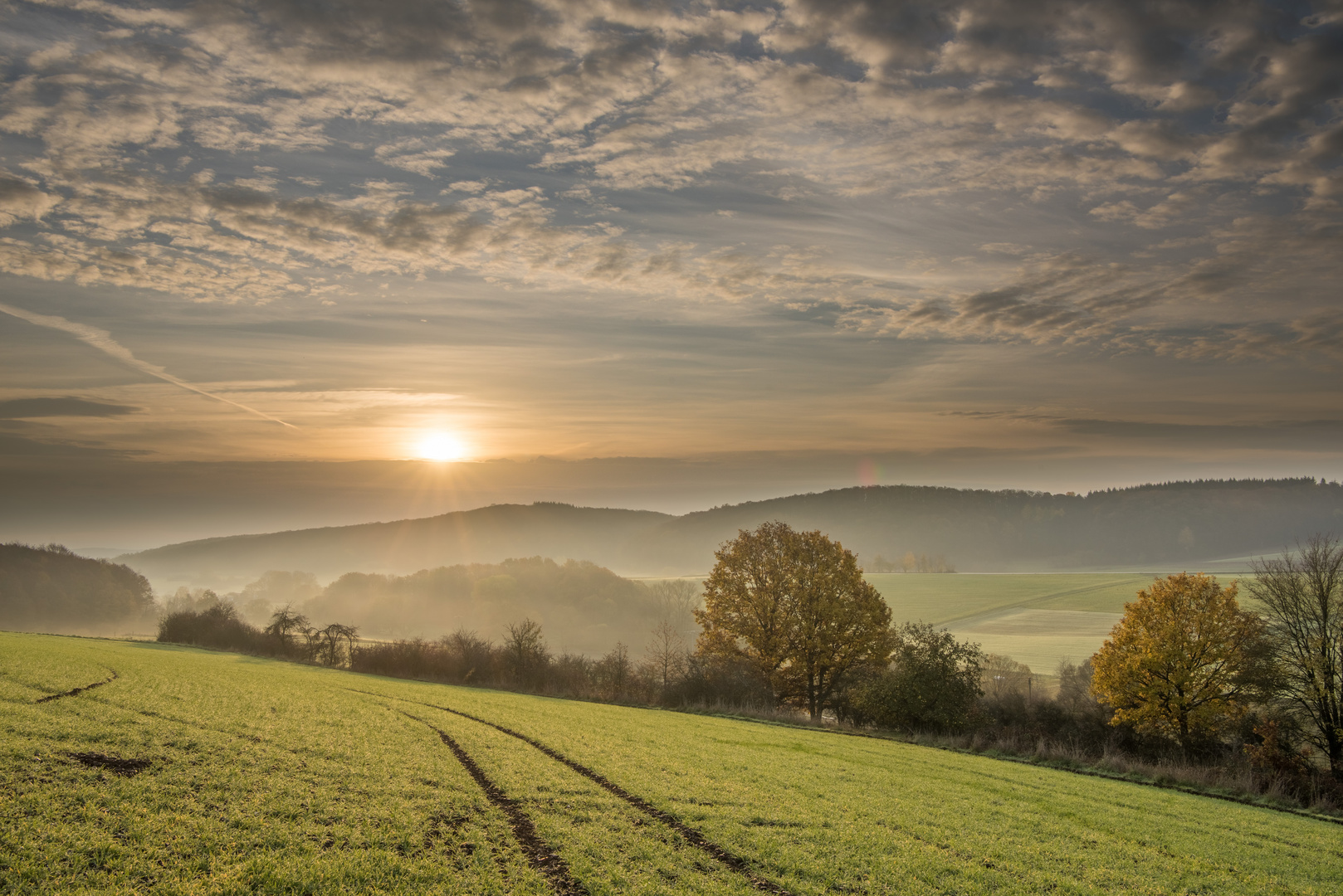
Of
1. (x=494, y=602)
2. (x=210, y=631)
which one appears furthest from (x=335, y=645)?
(x=494, y=602)

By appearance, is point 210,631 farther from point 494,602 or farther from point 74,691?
point 494,602

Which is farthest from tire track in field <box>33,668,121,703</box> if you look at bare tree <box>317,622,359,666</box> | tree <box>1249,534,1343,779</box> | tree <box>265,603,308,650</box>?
tree <box>1249,534,1343,779</box>

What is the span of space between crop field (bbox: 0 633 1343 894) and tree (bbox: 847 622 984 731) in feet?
48.6

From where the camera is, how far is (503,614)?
15112 centimetres

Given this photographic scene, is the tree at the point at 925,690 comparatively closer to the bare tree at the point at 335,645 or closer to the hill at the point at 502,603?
the bare tree at the point at 335,645

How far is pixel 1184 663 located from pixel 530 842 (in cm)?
4634

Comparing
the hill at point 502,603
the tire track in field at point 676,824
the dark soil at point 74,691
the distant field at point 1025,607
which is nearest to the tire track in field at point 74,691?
the dark soil at point 74,691

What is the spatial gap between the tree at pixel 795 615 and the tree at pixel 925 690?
7.09 m

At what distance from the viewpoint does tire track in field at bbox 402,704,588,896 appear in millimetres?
11672

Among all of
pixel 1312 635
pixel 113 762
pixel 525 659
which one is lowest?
pixel 525 659

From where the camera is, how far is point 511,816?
14.2 metres

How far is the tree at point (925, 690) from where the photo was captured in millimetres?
39125

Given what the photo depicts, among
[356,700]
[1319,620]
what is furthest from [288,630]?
[1319,620]

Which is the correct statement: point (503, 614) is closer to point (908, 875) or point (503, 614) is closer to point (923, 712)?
point (923, 712)
